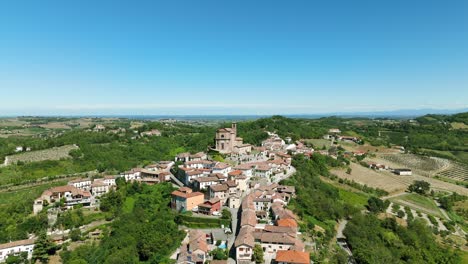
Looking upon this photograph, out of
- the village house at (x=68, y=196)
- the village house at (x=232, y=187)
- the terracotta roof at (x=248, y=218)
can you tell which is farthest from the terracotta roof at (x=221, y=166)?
the village house at (x=68, y=196)

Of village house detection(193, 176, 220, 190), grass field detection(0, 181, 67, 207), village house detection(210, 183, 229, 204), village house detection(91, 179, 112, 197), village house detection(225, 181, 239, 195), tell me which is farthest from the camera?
village house detection(91, 179, 112, 197)

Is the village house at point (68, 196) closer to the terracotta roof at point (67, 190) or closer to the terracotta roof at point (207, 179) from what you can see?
the terracotta roof at point (67, 190)

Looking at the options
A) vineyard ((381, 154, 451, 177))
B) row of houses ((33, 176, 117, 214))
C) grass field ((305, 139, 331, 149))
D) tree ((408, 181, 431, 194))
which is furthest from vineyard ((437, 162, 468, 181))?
row of houses ((33, 176, 117, 214))

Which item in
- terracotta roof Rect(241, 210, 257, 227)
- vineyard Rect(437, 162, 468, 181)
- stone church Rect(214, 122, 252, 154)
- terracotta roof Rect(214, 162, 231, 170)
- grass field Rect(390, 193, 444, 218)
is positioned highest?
stone church Rect(214, 122, 252, 154)

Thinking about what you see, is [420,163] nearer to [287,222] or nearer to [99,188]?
[287,222]

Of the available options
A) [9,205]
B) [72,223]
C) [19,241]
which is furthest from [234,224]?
[9,205]

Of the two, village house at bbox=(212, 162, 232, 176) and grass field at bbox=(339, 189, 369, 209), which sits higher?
village house at bbox=(212, 162, 232, 176)

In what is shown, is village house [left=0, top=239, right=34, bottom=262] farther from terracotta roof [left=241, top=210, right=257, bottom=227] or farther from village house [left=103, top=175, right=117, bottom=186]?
terracotta roof [left=241, top=210, right=257, bottom=227]

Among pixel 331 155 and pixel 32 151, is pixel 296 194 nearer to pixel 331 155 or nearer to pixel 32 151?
pixel 331 155
